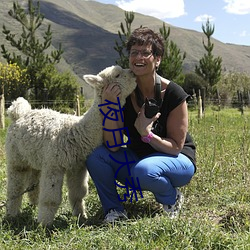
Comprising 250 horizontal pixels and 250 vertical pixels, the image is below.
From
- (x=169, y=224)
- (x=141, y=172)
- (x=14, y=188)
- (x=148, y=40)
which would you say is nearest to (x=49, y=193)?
(x=14, y=188)

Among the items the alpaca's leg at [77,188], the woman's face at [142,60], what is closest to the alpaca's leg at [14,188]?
the alpaca's leg at [77,188]

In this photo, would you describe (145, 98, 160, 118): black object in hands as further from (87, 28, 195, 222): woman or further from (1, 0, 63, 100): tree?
(1, 0, 63, 100): tree

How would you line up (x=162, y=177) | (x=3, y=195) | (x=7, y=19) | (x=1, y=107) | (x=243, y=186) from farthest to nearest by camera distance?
(x=7, y=19) < (x=1, y=107) < (x=3, y=195) < (x=243, y=186) < (x=162, y=177)

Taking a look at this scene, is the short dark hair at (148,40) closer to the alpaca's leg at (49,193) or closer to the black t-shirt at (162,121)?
the black t-shirt at (162,121)

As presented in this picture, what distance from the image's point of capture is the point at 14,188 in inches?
155

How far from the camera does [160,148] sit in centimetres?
354

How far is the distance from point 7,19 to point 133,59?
9543 centimetres

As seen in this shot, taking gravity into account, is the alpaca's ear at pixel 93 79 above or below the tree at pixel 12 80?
above

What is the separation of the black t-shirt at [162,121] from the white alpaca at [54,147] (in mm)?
205

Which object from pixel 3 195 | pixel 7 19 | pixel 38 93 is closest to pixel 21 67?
pixel 38 93

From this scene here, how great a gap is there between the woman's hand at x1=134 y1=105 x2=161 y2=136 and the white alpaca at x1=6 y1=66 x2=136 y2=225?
0.21 meters

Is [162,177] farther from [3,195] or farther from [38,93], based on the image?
[38,93]

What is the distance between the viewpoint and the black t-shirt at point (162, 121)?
361cm

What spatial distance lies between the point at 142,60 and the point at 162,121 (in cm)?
56
